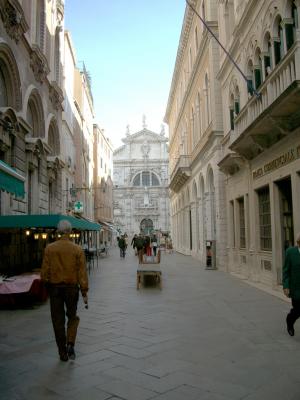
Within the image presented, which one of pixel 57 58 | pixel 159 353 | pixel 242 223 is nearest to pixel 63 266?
pixel 159 353

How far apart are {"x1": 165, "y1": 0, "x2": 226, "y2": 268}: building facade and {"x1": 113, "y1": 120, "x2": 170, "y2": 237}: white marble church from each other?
126ft

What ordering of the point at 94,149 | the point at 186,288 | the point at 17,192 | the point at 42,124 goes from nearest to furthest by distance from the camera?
the point at 17,192, the point at 186,288, the point at 42,124, the point at 94,149

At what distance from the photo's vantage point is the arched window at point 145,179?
78.1 metres

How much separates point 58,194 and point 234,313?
15346 millimetres

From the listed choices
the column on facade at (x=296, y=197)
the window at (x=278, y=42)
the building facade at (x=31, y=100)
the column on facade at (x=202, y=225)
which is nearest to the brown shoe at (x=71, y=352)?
the building facade at (x=31, y=100)

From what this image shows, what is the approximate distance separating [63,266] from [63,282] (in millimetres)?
210

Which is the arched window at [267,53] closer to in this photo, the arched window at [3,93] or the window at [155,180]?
the arched window at [3,93]

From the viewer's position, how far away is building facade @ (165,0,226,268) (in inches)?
763

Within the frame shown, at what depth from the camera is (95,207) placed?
4456cm

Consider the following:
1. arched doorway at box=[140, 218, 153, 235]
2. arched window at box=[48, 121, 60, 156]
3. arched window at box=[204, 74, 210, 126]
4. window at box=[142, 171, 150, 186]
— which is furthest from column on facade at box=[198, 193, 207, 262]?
window at box=[142, 171, 150, 186]

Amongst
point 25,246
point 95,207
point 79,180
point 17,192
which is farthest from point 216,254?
point 95,207

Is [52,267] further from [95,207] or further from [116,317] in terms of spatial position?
[95,207]

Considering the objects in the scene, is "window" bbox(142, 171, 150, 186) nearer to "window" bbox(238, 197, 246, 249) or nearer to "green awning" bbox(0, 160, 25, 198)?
"window" bbox(238, 197, 246, 249)

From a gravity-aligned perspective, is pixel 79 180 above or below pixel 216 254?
above
